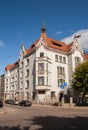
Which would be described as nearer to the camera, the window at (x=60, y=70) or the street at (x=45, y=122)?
the street at (x=45, y=122)

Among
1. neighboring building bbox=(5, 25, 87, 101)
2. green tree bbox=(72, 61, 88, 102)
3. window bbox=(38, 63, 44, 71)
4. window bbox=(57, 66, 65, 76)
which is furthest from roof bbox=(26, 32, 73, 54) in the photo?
green tree bbox=(72, 61, 88, 102)

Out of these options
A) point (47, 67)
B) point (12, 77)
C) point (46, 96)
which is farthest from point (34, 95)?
point (12, 77)

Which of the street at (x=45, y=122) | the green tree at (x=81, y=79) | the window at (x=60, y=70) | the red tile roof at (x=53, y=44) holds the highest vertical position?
the red tile roof at (x=53, y=44)

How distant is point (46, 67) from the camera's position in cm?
5478

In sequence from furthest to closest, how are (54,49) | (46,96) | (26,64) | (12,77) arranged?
(12,77) → (26,64) → (54,49) → (46,96)

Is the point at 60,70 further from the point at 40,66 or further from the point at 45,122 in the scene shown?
the point at 45,122

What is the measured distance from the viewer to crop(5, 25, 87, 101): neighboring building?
54.4 meters

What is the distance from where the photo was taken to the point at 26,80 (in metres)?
60.7

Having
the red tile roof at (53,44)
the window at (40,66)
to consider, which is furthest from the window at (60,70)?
the window at (40,66)

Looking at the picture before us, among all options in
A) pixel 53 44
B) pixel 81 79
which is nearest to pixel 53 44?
pixel 53 44

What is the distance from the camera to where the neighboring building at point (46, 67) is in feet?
178

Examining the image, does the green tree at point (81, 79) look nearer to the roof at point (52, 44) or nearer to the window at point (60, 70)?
the window at point (60, 70)

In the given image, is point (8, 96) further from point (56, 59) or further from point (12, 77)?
point (56, 59)

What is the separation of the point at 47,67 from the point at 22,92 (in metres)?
12.6
